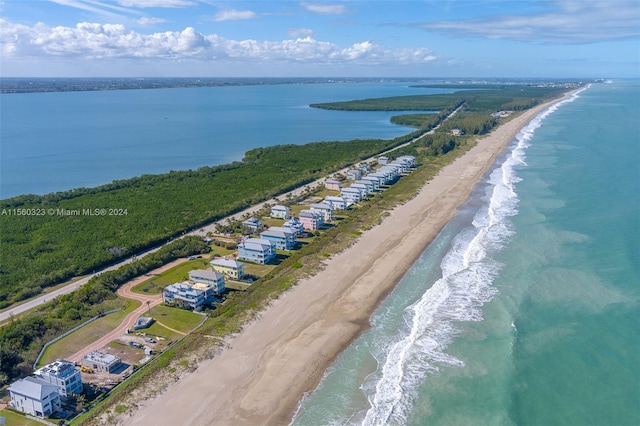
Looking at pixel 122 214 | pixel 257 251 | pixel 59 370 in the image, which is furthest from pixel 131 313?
pixel 122 214

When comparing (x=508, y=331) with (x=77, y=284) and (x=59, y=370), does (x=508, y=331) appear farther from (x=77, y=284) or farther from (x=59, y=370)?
(x=77, y=284)

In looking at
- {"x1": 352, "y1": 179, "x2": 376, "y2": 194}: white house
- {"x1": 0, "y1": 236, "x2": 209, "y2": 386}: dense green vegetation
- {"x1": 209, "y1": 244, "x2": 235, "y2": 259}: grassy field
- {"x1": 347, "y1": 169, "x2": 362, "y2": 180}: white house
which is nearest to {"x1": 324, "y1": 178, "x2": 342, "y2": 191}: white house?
{"x1": 352, "y1": 179, "x2": 376, "y2": 194}: white house

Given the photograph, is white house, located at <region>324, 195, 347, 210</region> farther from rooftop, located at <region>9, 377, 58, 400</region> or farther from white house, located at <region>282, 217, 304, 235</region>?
rooftop, located at <region>9, 377, 58, 400</region>

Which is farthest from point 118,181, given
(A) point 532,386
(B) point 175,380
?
(A) point 532,386

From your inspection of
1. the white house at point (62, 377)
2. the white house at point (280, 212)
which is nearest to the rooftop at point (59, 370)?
the white house at point (62, 377)

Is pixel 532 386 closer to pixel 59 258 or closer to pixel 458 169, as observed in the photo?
pixel 59 258

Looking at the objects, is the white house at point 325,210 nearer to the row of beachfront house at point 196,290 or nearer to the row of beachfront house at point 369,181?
the row of beachfront house at point 369,181
